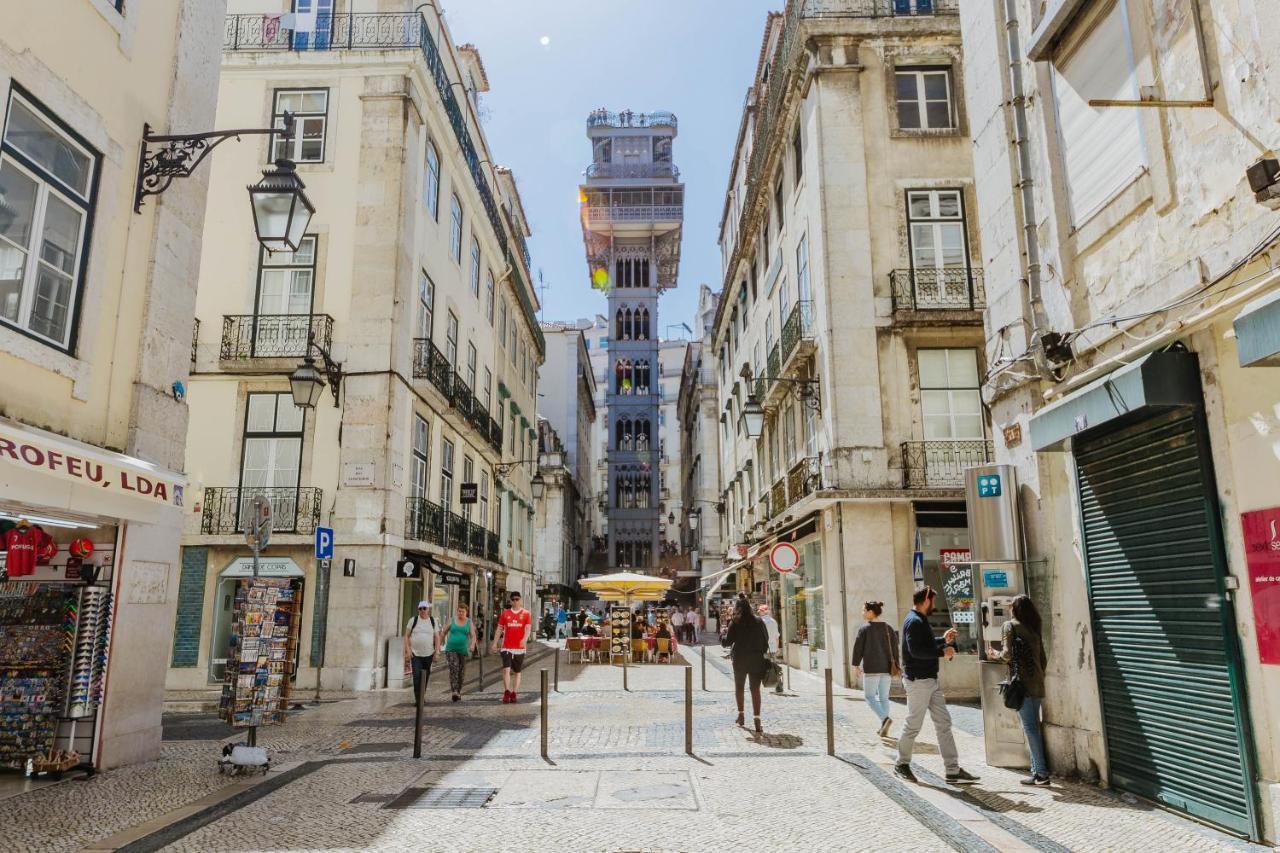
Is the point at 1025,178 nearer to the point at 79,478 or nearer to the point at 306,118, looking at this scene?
the point at 79,478

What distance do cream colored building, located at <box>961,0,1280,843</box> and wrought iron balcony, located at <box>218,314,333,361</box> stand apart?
13564 mm

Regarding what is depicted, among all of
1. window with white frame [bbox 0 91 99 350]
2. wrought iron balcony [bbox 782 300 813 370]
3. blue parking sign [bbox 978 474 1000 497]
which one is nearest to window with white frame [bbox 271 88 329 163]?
wrought iron balcony [bbox 782 300 813 370]

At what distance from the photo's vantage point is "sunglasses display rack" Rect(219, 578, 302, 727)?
834cm

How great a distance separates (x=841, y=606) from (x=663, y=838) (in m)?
11.5

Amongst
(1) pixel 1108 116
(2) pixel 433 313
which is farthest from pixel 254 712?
(2) pixel 433 313

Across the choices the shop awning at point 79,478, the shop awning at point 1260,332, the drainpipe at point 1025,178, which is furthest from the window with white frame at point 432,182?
the shop awning at point 1260,332

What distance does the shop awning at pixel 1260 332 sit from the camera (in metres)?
4.68

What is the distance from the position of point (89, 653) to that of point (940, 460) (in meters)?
14.1

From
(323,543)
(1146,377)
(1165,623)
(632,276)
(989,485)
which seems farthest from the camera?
(632,276)

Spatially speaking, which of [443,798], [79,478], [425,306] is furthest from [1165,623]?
[425,306]

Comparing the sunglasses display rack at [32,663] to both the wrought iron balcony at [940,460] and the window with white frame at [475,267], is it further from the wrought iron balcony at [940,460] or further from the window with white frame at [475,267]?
the window with white frame at [475,267]

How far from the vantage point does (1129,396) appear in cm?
612

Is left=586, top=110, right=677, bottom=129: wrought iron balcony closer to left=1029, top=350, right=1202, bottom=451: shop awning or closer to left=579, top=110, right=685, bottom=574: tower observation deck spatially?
left=579, top=110, right=685, bottom=574: tower observation deck

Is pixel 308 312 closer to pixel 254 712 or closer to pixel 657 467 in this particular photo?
pixel 254 712
